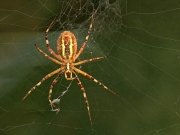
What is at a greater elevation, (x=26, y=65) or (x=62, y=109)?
(x=26, y=65)

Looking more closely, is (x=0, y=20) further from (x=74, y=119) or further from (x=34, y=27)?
(x=74, y=119)

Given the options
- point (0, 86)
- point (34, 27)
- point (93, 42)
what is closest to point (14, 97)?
point (0, 86)

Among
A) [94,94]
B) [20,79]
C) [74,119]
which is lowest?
[74,119]

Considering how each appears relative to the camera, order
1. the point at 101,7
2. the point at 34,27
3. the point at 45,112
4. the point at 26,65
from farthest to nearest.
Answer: the point at 45,112
the point at 26,65
the point at 34,27
the point at 101,7

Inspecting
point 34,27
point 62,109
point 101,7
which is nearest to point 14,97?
point 62,109

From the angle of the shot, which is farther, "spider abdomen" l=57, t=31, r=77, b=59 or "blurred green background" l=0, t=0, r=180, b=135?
"blurred green background" l=0, t=0, r=180, b=135

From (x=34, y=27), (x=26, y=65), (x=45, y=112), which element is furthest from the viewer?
(x=45, y=112)

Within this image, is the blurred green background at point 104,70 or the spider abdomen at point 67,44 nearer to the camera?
the spider abdomen at point 67,44

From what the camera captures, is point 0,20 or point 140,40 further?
point 140,40
